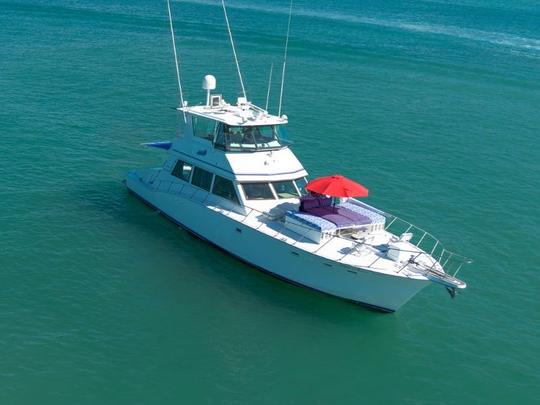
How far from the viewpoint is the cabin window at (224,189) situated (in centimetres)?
3195

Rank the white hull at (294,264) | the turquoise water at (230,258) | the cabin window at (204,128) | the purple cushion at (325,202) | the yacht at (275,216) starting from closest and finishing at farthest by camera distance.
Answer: the turquoise water at (230,258), the white hull at (294,264), the yacht at (275,216), the purple cushion at (325,202), the cabin window at (204,128)

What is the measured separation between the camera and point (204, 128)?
34.1m

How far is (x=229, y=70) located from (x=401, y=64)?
22404 mm

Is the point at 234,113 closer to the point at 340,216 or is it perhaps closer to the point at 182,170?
the point at 182,170

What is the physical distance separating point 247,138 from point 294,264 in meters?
7.55

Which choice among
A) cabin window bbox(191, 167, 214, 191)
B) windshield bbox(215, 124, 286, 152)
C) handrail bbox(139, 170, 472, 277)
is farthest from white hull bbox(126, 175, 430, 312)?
windshield bbox(215, 124, 286, 152)

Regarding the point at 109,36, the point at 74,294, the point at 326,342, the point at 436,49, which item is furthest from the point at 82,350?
the point at 436,49

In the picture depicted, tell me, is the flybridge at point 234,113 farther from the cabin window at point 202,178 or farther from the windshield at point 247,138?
the cabin window at point 202,178

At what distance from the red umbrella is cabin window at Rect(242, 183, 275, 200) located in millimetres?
3159

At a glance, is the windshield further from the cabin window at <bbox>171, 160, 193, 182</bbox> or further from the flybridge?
the cabin window at <bbox>171, 160, 193, 182</bbox>

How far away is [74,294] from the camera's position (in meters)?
28.2

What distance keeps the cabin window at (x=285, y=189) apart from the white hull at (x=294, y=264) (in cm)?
303

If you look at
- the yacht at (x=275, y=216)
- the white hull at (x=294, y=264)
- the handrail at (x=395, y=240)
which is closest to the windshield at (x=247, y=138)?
the yacht at (x=275, y=216)

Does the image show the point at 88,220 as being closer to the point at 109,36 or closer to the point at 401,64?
the point at 109,36
